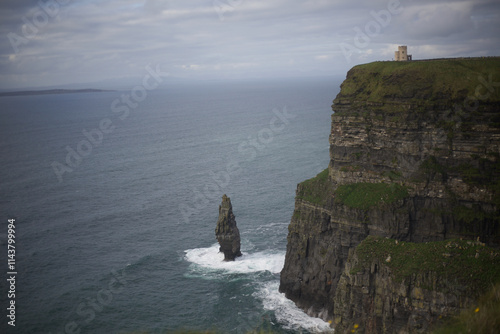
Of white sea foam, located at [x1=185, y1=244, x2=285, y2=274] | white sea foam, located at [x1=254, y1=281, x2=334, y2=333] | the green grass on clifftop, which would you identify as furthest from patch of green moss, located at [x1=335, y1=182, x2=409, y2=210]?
white sea foam, located at [x1=185, y1=244, x2=285, y2=274]

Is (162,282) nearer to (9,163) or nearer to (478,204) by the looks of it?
Answer: (478,204)

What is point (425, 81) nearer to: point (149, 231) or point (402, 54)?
point (402, 54)

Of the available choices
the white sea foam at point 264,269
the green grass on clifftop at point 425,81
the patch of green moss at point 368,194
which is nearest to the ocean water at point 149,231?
the white sea foam at point 264,269

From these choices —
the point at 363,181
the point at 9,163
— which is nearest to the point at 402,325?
the point at 363,181

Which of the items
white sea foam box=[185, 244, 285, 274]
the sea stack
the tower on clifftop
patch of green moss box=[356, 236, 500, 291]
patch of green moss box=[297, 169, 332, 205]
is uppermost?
the tower on clifftop

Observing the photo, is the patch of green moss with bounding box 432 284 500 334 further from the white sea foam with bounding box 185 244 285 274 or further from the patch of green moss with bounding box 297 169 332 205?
the white sea foam with bounding box 185 244 285 274

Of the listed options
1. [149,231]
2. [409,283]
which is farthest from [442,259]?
[149,231]

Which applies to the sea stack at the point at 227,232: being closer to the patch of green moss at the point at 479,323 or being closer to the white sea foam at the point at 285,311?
the white sea foam at the point at 285,311
